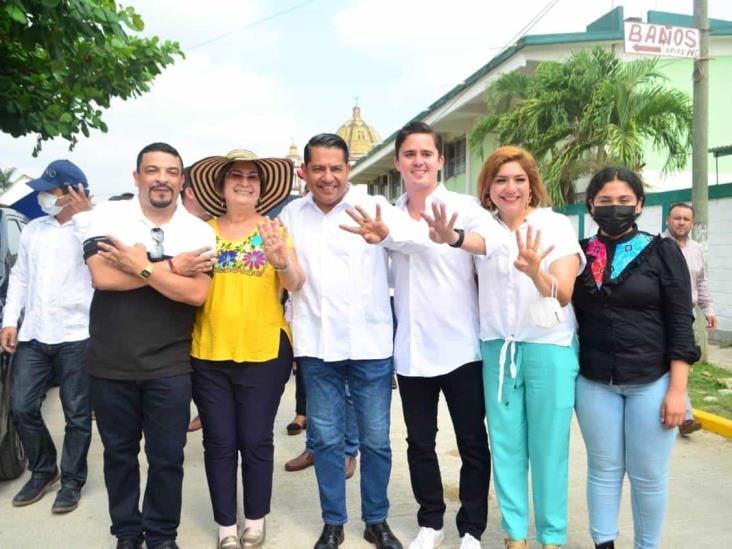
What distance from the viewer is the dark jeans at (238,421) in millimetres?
3148

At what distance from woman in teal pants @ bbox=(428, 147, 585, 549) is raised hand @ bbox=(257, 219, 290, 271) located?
692 millimetres

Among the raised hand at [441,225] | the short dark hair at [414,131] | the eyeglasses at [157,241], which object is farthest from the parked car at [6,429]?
the raised hand at [441,225]

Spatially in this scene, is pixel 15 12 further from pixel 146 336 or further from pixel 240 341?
pixel 240 341

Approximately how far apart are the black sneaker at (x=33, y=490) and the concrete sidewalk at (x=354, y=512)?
0.04 m

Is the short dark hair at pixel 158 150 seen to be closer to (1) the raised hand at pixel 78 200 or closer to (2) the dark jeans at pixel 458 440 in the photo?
(1) the raised hand at pixel 78 200

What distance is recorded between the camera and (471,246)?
2822mm

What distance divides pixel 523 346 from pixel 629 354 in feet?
1.45

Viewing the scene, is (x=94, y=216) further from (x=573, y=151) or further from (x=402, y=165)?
(x=573, y=151)

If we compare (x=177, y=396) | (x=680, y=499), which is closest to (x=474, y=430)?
(x=177, y=396)

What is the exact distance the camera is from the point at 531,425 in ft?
9.64

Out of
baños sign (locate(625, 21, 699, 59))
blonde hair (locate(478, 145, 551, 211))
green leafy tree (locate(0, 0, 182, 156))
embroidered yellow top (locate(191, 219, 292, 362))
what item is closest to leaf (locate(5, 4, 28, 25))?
green leafy tree (locate(0, 0, 182, 156))

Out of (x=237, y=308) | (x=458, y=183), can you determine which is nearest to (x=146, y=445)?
(x=237, y=308)

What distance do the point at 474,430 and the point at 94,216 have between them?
2079 mm

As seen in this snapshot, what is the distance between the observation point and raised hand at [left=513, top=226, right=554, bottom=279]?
2621mm
